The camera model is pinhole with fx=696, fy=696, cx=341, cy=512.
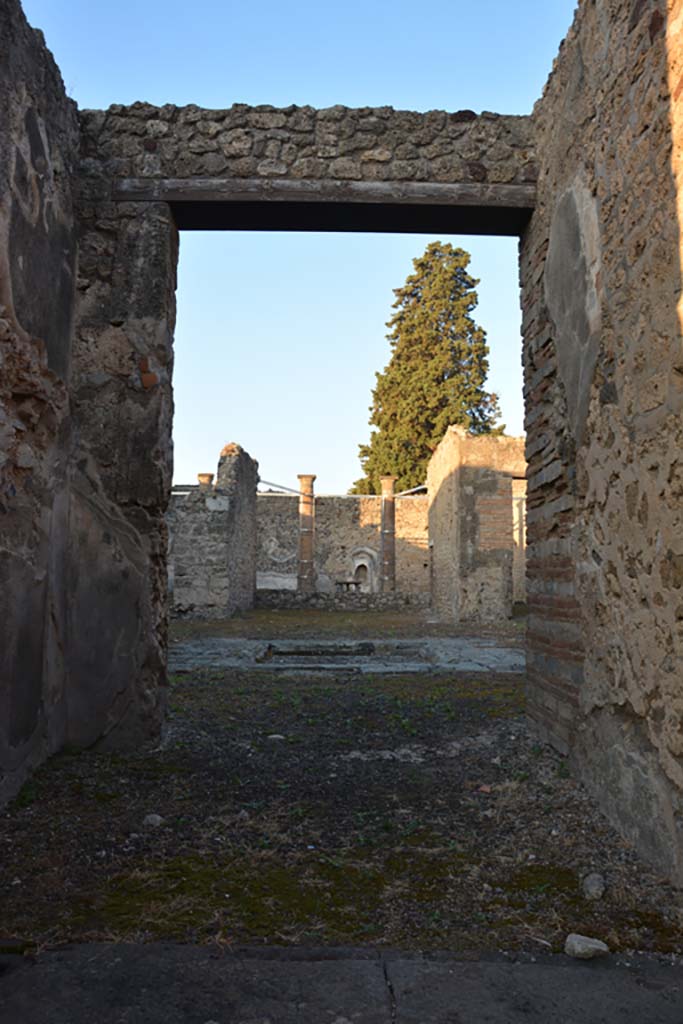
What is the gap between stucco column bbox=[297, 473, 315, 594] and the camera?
2619cm

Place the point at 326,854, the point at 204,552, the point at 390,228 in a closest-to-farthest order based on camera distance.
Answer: the point at 326,854
the point at 390,228
the point at 204,552

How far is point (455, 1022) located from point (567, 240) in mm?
3562

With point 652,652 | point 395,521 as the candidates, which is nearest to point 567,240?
point 652,652

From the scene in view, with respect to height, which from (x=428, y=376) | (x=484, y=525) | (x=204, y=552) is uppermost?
(x=428, y=376)

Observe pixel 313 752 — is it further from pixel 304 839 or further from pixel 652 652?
pixel 652 652

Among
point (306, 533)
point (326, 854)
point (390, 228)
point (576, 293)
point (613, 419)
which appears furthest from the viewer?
point (306, 533)

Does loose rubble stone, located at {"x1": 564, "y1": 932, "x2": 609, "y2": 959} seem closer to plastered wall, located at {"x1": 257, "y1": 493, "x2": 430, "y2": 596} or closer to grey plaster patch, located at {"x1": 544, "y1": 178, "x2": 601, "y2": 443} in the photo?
grey plaster patch, located at {"x1": 544, "y1": 178, "x2": 601, "y2": 443}

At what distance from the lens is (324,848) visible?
2.79m

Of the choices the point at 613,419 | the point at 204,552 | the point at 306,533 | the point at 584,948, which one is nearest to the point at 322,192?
the point at 613,419

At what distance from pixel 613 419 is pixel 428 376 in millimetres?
25363

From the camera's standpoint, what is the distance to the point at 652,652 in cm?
267

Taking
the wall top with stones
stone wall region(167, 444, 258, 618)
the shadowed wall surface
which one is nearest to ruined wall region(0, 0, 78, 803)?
the shadowed wall surface

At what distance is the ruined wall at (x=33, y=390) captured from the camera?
10.5 feet

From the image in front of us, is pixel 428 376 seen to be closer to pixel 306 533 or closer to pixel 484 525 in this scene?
pixel 306 533
